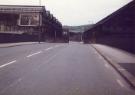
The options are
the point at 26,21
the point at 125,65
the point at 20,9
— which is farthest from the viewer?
the point at 20,9

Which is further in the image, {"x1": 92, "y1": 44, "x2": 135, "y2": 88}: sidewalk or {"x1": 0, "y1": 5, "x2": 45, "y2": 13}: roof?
{"x1": 0, "y1": 5, "x2": 45, "y2": 13}: roof

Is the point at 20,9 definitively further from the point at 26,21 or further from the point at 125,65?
the point at 125,65

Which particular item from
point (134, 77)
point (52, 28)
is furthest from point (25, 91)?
point (52, 28)

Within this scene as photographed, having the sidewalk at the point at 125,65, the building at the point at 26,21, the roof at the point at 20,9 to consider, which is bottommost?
the sidewalk at the point at 125,65

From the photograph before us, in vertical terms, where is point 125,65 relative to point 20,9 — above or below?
below

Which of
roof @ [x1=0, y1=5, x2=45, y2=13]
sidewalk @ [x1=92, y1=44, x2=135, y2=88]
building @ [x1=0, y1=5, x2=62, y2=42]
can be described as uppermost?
roof @ [x1=0, y1=5, x2=45, y2=13]

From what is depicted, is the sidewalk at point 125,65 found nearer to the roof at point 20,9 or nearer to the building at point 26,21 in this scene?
the building at point 26,21

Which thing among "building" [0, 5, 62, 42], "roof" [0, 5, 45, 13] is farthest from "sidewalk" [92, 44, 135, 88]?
"roof" [0, 5, 45, 13]

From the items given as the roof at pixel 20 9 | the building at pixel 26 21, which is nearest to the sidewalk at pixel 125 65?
the building at pixel 26 21

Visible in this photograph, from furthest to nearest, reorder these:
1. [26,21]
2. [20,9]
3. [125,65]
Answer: [20,9] < [26,21] < [125,65]

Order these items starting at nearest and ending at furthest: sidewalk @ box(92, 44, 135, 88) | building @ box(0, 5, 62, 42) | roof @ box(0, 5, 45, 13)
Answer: sidewalk @ box(92, 44, 135, 88) → building @ box(0, 5, 62, 42) → roof @ box(0, 5, 45, 13)

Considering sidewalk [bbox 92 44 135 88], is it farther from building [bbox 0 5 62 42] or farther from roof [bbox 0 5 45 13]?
roof [bbox 0 5 45 13]

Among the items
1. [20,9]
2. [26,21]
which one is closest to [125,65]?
[26,21]

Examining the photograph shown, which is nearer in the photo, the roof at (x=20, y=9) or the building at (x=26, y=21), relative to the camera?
the building at (x=26, y=21)
